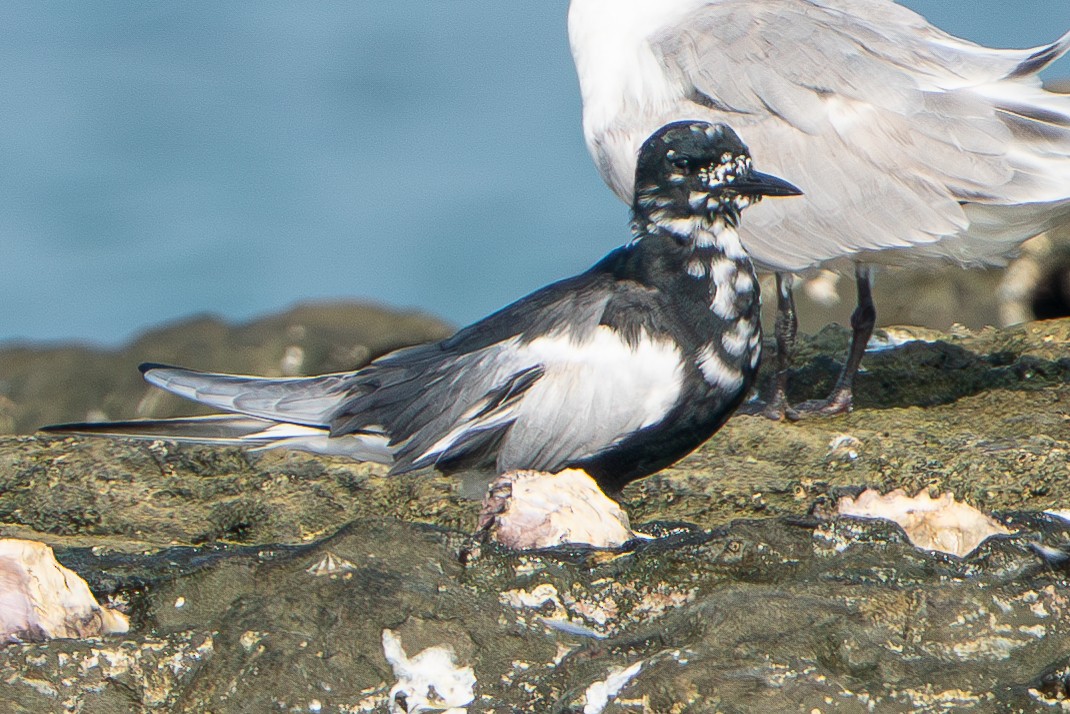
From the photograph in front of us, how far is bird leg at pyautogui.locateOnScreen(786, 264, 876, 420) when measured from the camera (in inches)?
234

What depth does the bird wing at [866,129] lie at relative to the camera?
19.7 ft

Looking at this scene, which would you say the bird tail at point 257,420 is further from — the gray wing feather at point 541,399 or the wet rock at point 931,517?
the wet rock at point 931,517

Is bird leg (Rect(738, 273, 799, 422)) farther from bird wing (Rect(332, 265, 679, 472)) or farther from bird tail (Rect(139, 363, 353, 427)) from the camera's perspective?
bird tail (Rect(139, 363, 353, 427))

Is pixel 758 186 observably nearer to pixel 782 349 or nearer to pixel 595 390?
pixel 595 390

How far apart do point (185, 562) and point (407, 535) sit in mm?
579

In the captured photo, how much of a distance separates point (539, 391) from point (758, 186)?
0.99 metres

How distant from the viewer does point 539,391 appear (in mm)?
4238

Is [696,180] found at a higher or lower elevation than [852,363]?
higher

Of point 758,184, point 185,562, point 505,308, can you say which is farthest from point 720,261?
point 185,562

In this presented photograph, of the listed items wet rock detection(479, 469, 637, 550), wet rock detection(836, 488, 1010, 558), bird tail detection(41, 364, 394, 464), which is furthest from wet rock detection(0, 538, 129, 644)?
wet rock detection(836, 488, 1010, 558)

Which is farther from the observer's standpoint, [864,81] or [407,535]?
[864,81]

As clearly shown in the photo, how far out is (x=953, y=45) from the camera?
6344 millimetres

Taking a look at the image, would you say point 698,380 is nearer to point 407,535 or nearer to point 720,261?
point 720,261

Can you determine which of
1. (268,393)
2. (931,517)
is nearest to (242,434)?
(268,393)
